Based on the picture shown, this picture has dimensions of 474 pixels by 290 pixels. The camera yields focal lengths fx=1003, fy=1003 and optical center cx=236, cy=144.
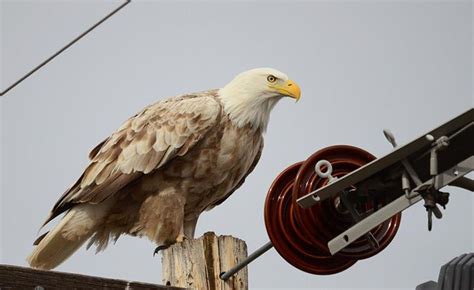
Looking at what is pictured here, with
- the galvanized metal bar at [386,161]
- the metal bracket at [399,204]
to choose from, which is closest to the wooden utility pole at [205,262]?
the galvanized metal bar at [386,161]

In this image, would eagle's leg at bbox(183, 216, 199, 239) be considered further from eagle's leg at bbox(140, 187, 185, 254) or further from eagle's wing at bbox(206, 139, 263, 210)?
eagle's leg at bbox(140, 187, 185, 254)

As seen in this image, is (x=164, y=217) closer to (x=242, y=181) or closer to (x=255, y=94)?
(x=242, y=181)

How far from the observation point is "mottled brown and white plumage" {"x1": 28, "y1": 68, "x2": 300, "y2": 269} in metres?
8.93

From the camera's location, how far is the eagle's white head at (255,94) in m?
9.24

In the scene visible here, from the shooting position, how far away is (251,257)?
230 inches

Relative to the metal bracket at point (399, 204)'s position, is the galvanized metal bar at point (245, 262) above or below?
above

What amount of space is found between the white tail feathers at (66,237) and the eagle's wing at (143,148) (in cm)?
13

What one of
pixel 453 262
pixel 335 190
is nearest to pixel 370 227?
pixel 335 190

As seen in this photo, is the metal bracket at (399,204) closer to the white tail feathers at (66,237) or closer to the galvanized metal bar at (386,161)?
the galvanized metal bar at (386,161)

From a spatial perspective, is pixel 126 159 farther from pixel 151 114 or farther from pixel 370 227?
pixel 370 227

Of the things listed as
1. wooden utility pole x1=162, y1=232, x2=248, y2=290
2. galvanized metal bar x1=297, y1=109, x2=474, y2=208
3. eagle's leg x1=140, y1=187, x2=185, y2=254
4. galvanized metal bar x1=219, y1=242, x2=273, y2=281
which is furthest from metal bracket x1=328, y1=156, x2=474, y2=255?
eagle's leg x1=140, y1=187, x2=185, y2=254

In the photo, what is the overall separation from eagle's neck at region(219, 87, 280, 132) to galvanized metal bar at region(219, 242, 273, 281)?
125 inches

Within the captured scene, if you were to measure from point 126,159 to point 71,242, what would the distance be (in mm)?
896

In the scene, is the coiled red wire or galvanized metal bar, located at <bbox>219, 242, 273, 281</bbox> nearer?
the coiled red wire
